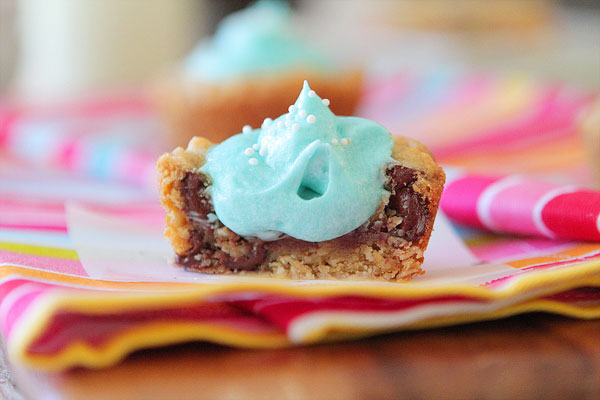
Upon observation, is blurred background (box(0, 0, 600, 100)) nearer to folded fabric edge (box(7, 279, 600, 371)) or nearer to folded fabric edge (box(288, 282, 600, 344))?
folded fabric edge (box(288, 282, 600, 344))

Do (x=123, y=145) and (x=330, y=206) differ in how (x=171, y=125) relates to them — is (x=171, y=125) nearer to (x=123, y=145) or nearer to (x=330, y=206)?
(x=123, y=145)

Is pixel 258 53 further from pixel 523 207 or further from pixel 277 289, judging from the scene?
pixel 277 289

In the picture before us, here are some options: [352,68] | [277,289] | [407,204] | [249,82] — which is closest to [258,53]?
[249,82]

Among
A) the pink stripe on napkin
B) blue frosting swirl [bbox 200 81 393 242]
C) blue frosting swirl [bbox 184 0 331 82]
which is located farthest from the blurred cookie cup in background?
blue frosting swirl [bbox 200 81 393 242]

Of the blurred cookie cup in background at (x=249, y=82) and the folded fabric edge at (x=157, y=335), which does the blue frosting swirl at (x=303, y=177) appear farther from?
the blurred cookie cup in background at (x=249, y=82)

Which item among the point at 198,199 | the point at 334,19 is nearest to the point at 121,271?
the point at 198,199
